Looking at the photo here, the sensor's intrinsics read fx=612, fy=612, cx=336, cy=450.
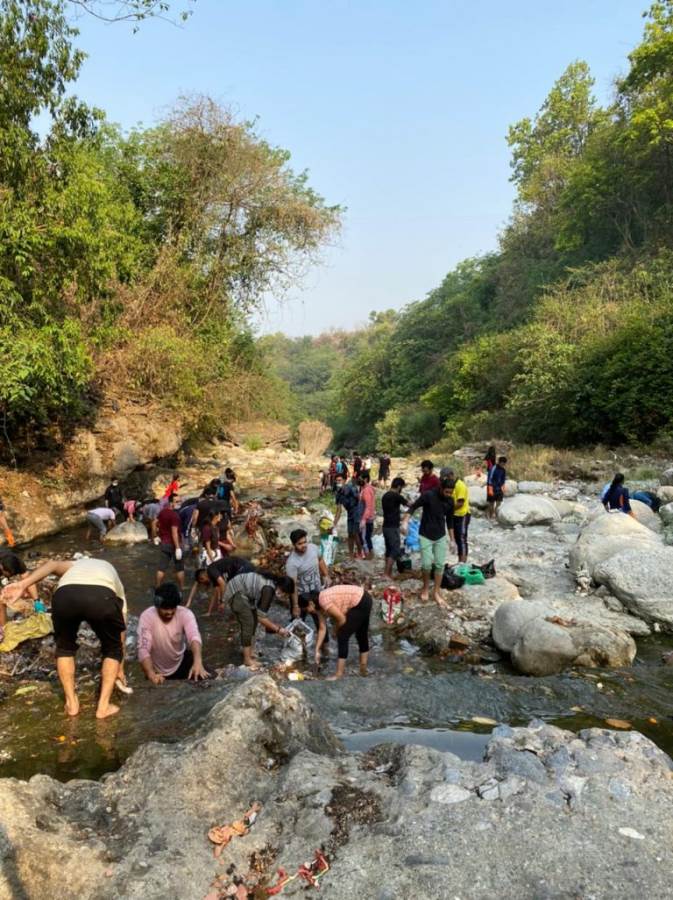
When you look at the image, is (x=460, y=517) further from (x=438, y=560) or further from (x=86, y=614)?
(x=86, y=614)

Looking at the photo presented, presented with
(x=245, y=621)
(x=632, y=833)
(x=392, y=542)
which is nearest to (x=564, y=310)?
(x=392, y=542)

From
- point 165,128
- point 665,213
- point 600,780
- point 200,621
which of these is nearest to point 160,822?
point 600,780

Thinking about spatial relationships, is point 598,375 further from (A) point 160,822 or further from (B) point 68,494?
(A) point 160,822

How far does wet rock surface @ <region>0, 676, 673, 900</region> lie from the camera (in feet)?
9.27

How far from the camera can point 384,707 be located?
222 inches

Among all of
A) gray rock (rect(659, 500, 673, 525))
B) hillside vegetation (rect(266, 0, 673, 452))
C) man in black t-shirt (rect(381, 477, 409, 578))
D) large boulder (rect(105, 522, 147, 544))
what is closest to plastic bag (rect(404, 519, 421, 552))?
man in black t-shirt (rect(381, 477, 409, 578))

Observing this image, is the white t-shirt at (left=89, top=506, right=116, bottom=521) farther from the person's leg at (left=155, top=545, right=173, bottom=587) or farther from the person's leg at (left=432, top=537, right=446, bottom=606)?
the person's leg at (left=432, top=537, right=446, bottom=606)

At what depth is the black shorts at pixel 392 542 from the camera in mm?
9438

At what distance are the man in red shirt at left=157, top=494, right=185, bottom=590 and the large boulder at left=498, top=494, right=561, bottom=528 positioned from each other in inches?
262

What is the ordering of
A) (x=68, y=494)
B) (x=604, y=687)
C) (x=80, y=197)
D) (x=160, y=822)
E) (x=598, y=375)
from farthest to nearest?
(x=598, y=375) → (x=68, y=494) → (x=80, y=197) → (x=604, y=687) → (x=160, y=822)

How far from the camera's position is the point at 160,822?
3244 millimetres

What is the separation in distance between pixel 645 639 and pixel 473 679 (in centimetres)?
251

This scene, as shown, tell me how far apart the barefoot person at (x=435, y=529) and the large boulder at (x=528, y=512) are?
468 cm

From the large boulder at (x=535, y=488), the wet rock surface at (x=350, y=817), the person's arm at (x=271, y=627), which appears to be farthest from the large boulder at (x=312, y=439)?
the wet rock surface at (x=350, y=817)
